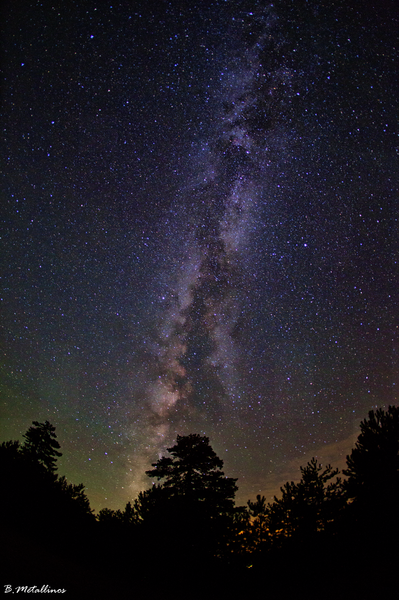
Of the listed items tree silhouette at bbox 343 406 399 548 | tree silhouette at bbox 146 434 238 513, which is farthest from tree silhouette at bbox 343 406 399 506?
tree silhouette at bbox 146 434 238 513

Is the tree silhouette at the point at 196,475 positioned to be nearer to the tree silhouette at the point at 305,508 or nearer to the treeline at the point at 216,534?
the treeline at the point at 216,534

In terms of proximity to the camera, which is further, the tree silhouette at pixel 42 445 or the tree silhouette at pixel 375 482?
the tree silhouette at pixel 42 445

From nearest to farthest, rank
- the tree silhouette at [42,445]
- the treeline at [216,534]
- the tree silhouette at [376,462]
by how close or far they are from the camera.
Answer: the treeline at [216,534], the tree silhouette at [376,462], the tree silhouette at [42,445]

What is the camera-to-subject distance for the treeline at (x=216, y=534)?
10680mm

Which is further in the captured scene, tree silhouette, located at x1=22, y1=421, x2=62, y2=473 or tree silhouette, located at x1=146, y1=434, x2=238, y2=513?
tree silhouette, located at x1=22, y1=421, x2=62, y2=473

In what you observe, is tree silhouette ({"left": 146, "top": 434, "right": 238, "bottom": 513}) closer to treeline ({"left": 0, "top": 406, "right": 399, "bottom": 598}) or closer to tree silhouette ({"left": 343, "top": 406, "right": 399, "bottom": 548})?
treeline ({"left": 0, "top": 406, "right": 399, "bottom": 598})

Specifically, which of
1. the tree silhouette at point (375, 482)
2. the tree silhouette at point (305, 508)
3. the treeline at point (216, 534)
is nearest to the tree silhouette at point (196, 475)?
the treeline at point (216, 534)

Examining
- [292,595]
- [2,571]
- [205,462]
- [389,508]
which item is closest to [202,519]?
[205,462]

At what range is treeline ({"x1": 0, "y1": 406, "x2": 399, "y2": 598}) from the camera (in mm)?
10680

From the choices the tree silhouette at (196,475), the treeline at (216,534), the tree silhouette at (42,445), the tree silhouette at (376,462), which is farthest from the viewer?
the tree silhouette at (42,445)

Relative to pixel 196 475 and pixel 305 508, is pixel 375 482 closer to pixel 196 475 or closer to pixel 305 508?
pixel 305 508

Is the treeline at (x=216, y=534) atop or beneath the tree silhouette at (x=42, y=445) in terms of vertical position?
beneath

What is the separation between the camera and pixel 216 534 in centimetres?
1487

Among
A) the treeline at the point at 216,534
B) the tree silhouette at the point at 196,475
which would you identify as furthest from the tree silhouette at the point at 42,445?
the tree silhouette at the point at 196,475
